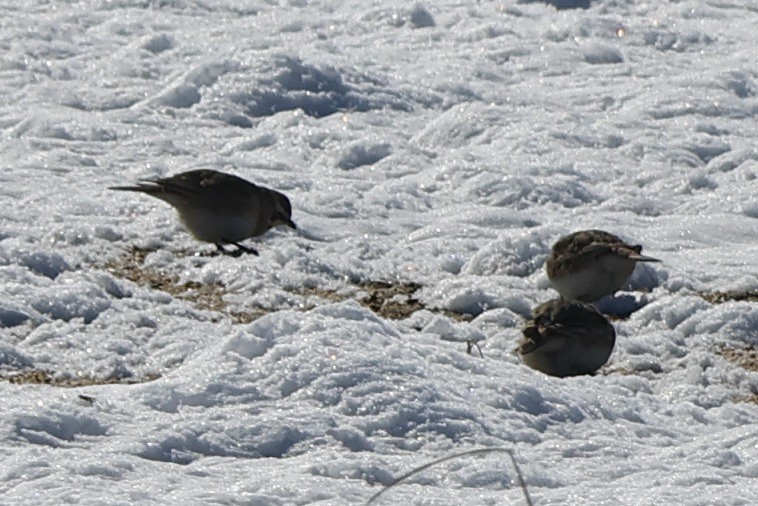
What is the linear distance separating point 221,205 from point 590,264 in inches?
73.2

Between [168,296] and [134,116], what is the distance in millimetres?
3491

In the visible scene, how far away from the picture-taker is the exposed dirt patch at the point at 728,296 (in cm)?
751

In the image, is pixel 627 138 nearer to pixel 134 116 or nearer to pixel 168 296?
pixel 134 116

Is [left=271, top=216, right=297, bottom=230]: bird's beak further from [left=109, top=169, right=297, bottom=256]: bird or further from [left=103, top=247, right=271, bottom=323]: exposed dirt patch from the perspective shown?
[left=103, top=247, right=271, bottom=323]: exposed dirt patch

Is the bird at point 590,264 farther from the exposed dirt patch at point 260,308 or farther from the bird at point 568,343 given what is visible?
the bird at point 568,343

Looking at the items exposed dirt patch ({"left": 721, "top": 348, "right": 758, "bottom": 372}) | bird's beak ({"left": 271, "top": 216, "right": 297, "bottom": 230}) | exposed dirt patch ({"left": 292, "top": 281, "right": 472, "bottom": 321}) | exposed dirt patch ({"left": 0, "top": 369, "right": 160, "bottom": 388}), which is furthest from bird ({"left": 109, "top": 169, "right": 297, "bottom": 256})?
exposed dirt patch ({"left": 721, "top": 348, "right": 758, "bottom": 372})

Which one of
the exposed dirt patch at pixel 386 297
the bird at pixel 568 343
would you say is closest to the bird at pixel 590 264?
the exposed dirt patch at pixel 386 297

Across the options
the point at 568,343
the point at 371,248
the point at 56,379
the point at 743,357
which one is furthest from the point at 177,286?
the point at 743,357

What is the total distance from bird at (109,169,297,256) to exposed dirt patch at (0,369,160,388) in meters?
2.07

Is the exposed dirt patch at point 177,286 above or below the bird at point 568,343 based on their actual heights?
below

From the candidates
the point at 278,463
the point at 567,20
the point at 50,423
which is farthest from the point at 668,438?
the point at 567,20

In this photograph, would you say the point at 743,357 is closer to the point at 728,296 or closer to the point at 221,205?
the point at 728,296

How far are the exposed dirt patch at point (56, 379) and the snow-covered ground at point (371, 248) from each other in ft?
0.05

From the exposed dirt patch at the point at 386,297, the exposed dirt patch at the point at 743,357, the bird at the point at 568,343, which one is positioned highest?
the bird at the point at 568,343
